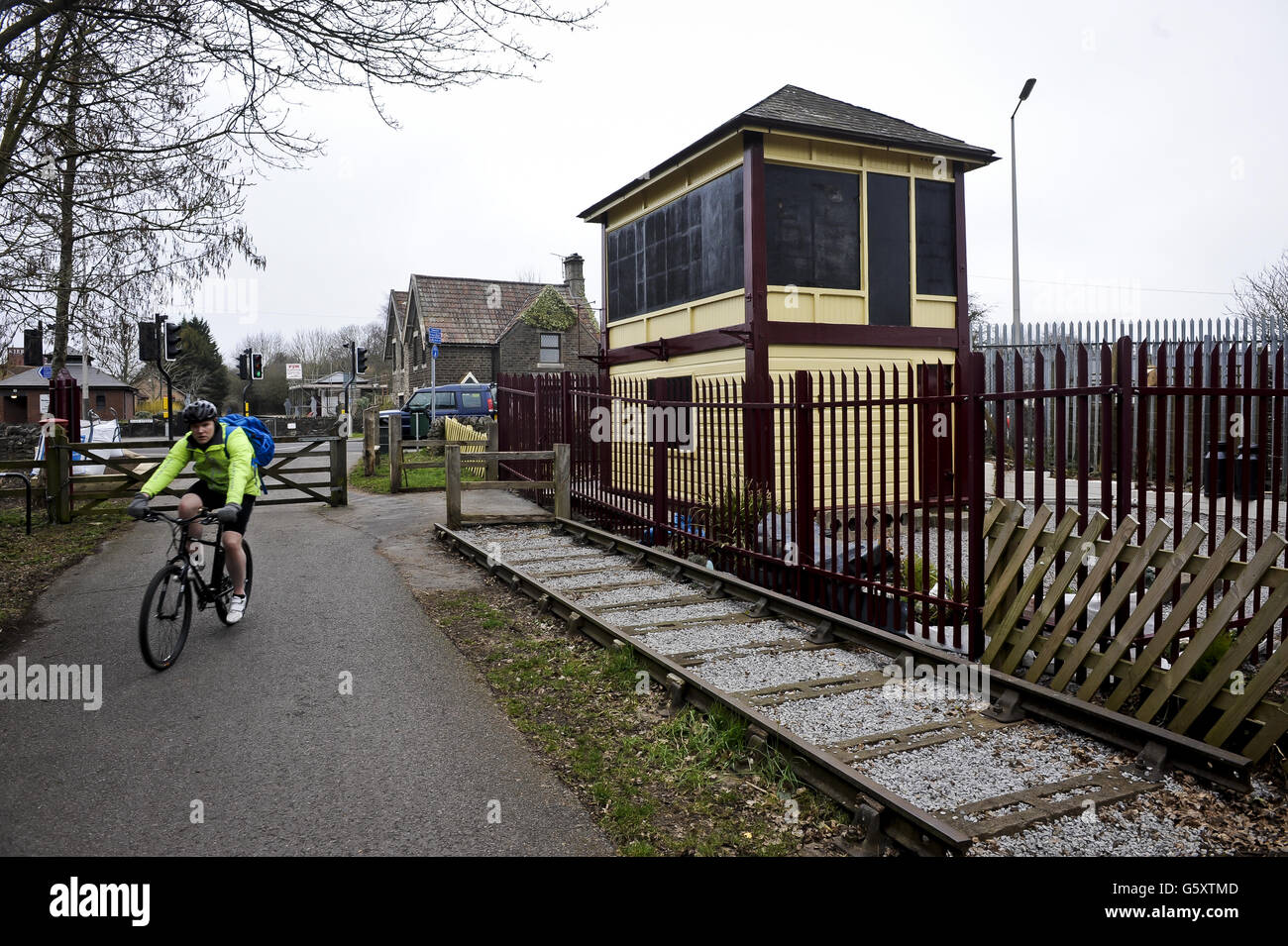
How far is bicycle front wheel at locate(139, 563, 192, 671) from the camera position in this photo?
245 inches

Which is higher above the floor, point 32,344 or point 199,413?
point 32,344

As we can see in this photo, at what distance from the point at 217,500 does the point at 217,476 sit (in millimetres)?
332

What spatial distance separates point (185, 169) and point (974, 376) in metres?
9.58

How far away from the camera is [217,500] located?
7.51 metres

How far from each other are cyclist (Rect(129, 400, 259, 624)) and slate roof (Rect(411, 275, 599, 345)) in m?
37.7

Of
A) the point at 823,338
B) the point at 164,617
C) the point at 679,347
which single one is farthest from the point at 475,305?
the point at 164,617

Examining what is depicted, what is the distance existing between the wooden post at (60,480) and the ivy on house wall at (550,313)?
106 feet

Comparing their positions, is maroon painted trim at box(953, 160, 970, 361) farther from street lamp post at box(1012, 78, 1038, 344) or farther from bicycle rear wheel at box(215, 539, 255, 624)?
bicycle rear wheel at box(215, 539, 255, 624)

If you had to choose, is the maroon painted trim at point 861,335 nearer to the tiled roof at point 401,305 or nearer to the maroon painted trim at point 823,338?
the maroon painted trim at point 823,338

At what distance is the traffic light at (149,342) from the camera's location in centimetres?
1707

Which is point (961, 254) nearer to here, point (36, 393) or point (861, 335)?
point (861, 335)
